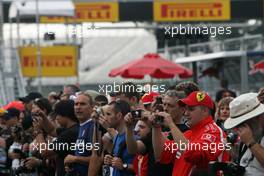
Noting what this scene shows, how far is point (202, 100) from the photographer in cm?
881

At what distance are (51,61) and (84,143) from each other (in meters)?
17.7

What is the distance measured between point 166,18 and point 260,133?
2799 centimetres

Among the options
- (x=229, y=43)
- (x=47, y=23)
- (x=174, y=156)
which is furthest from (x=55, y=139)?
(x=47, y=23)

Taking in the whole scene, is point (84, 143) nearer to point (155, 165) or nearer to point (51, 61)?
point (155, 165)

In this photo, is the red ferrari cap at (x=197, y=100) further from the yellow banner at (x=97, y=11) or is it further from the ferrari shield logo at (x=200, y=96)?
the yellow banner at (x=97, y=11)

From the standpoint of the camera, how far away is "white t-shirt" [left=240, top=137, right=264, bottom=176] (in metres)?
7.70

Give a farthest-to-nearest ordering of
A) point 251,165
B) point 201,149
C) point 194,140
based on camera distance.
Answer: point 194,140 < point 201,149 < point 251,165

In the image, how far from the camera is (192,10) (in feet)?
116

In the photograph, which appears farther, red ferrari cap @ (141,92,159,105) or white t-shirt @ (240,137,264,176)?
red ferrari cap @ (141,92,159,105)

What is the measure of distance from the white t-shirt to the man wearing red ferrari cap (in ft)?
2.06

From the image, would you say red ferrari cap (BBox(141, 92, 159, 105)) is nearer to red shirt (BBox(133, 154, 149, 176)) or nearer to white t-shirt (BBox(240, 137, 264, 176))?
red shirt (BBox(133, 154, 149, 176))
